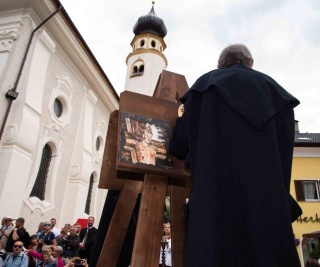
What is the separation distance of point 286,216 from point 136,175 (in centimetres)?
146

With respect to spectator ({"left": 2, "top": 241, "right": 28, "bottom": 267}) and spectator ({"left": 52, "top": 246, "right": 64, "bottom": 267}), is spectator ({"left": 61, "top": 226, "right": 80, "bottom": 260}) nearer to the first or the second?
spectator ({"left": 52, "top": 246, "right": 64, "bottom": 267})

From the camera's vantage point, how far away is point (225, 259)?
148cm

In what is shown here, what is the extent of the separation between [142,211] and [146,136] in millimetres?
714

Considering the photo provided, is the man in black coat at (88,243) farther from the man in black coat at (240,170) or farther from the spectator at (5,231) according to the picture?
the man in black coat at (240,170)

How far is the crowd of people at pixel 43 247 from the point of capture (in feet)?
22.4

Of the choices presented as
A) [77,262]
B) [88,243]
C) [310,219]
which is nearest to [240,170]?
[77,262]

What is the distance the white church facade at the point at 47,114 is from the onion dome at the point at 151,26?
1365 cm

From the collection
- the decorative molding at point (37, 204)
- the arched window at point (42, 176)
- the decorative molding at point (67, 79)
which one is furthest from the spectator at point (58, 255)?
the decorative molding at point (67, 79)

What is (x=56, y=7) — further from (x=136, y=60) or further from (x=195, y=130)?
(x=136, y=60)

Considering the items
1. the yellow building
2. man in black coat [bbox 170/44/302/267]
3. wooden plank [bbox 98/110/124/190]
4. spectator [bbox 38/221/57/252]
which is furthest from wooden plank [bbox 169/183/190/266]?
the yellow building

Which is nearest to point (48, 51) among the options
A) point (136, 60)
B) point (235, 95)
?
point (235, 95)

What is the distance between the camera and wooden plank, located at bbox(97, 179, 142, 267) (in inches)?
101

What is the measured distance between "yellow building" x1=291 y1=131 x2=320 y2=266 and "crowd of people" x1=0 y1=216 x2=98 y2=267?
1212cm

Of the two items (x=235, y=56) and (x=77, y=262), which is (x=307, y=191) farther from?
(x=235, y=56)
